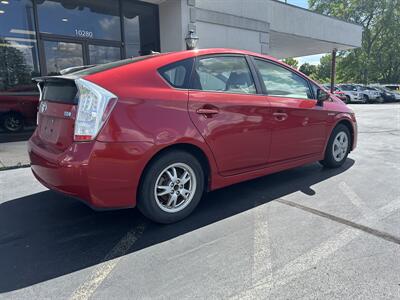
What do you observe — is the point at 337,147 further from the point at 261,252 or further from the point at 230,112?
the point at 261,252

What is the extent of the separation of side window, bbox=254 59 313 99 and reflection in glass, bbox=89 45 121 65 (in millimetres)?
6700

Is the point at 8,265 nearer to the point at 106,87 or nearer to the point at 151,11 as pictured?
the point at 106,87

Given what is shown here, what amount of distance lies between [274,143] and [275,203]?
0.71 m

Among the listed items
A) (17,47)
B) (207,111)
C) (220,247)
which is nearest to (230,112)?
(207,111)

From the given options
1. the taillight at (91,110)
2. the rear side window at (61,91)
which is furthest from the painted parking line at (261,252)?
the rear side window at (61,91)

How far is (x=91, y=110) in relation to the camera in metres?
2.64

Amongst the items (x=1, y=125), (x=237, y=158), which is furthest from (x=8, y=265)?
(x=1, y=125)

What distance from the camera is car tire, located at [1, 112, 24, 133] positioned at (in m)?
8.27

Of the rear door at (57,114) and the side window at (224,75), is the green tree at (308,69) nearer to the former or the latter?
the side window at (224,75)

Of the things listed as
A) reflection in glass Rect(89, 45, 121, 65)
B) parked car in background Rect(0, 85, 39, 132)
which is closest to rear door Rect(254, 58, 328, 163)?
reflection in glass Rect(89, 45, 121, 65)

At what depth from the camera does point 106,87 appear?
2.70 meters

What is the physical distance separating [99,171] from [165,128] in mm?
680

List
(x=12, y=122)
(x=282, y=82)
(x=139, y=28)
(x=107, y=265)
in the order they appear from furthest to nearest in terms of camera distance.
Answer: (x=139, y=28), (x=12, y=122), (x=282, y=82), (x=107, y=265)

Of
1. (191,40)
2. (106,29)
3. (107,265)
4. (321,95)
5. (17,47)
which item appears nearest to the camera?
(107,265)
